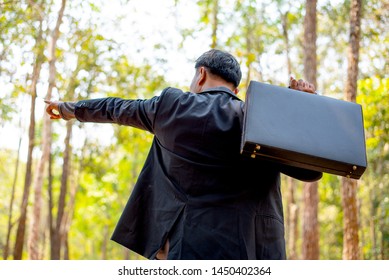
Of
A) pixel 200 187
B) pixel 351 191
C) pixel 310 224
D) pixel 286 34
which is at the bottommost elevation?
pixel 200 187

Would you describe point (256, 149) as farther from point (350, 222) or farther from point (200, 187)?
point (350, 222)

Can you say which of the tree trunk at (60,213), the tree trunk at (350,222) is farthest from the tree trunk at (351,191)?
the tree trunk at (60,213)

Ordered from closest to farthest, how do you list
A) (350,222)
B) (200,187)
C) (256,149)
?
(256,149), (200,187), (350,222)

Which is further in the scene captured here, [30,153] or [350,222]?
[30,153]

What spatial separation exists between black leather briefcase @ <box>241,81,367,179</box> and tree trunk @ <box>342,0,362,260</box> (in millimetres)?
7331

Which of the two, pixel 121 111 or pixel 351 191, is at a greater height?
pixel 351 191

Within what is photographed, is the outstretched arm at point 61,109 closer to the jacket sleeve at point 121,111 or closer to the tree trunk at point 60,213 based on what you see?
the jacket sleeve at point 121,111

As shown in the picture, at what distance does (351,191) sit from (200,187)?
7.46 metres

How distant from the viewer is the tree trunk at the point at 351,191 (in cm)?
915

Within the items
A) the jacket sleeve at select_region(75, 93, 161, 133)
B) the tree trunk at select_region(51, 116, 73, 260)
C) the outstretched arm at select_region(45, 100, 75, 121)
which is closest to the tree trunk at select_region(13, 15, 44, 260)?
the tree trunk at select_region(51, 116, 73, 260)

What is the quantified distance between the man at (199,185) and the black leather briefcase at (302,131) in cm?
19

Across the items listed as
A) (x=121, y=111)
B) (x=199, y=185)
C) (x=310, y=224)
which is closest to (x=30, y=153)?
(x=310, y=224)

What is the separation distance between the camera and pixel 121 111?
245cm

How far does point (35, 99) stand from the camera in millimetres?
12664
